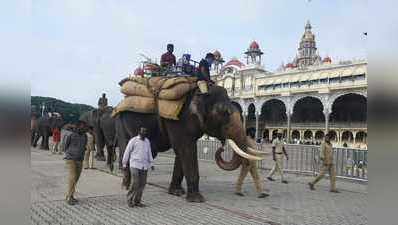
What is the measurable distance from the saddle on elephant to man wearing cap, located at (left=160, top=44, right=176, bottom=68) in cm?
62

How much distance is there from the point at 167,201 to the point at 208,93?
2.36 metres

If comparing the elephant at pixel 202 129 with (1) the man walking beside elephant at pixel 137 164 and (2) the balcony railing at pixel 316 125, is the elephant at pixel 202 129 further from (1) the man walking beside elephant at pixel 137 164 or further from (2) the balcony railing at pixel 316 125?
(2) the balcony railing at pixel 316 125

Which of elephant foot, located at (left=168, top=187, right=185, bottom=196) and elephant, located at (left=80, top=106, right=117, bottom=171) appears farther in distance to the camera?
elephant, located at (left=80, top=106, right=117, bottom=171)

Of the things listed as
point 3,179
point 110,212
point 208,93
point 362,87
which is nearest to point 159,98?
point 208,93

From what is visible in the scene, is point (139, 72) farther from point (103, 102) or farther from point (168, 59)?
point (103, 102)

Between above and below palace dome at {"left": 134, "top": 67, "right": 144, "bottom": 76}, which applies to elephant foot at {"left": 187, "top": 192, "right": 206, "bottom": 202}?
below

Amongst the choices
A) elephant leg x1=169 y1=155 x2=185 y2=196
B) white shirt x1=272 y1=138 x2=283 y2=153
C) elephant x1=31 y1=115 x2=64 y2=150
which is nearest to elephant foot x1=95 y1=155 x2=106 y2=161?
elephant x1=31 y1=115 x2=64 y2=150

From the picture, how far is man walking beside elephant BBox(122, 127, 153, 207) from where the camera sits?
7200mm

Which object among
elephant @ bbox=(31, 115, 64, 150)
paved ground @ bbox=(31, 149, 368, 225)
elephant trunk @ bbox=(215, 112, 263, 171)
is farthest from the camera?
elephant @ bbox=(31, 115, 64, 150)

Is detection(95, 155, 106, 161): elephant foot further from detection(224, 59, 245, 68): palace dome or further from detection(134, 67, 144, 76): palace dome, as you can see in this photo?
detection(224, 59, 245, 68): palace dome

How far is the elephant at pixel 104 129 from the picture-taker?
13133 mm

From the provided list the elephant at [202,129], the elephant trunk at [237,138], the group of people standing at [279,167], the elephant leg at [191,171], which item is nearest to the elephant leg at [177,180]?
the elephant at [202,129]

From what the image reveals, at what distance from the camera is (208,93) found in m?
7.91

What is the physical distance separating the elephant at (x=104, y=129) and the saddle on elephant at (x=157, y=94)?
3645mm
